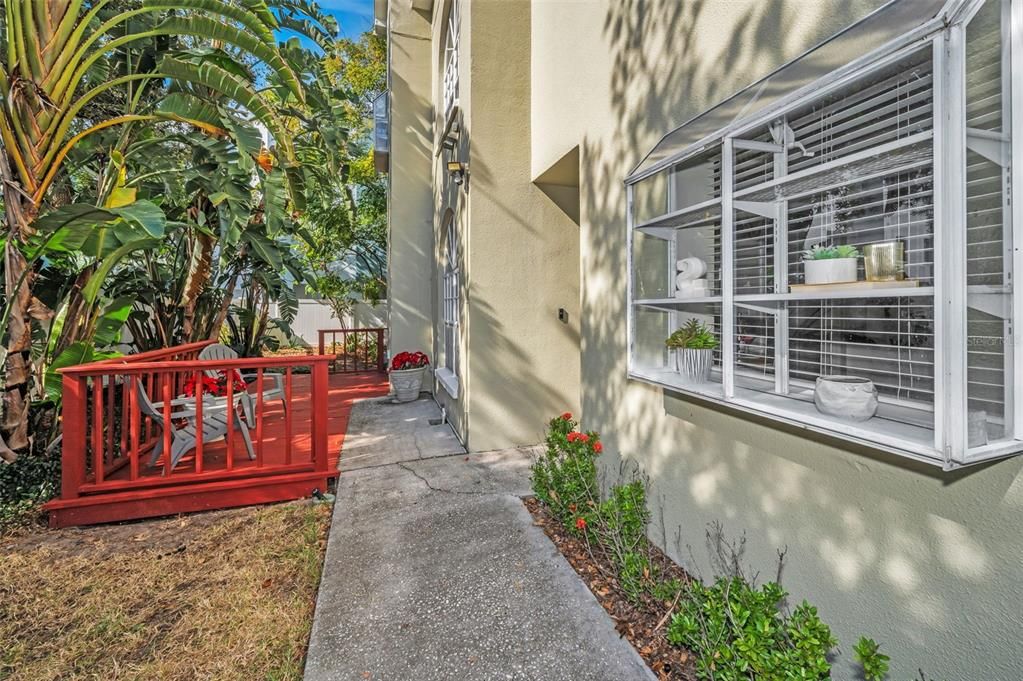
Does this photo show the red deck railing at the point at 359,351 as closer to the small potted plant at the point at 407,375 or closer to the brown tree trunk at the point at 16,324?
the small potted plant at the point at 407,375

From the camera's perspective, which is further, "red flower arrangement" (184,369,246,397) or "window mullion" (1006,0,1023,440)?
"red flower arrangement" (184,369,246,397)

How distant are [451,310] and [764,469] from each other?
554 cm

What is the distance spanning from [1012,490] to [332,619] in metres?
3.19

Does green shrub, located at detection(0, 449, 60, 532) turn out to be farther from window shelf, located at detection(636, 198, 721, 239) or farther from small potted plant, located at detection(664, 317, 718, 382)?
window shelf, located at detection(636, 198, 721, 239)

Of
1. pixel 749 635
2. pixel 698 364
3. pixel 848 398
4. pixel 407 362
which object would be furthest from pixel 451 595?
pixel 407 362

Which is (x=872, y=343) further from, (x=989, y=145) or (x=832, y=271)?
(x=989, y=145)

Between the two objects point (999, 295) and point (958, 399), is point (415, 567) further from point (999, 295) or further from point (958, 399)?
point (999, 295)

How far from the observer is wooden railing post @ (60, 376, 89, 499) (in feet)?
12.5

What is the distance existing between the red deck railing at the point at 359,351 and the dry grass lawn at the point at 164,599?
8835 millimetres

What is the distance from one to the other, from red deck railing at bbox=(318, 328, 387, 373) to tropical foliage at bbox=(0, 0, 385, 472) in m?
5.29

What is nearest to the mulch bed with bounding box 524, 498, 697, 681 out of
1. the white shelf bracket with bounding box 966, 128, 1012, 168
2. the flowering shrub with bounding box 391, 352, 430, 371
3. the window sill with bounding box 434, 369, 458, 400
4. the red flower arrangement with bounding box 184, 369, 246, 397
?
the white shelf bracket with bounding box 966, 128, 1012, 168

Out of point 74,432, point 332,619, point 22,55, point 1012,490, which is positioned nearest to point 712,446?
point 1012,490

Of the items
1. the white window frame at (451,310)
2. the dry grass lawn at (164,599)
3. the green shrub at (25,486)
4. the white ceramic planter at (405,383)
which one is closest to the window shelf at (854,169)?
the dry grass lawn at (164,599)

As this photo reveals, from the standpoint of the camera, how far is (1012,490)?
1476 millimetres
